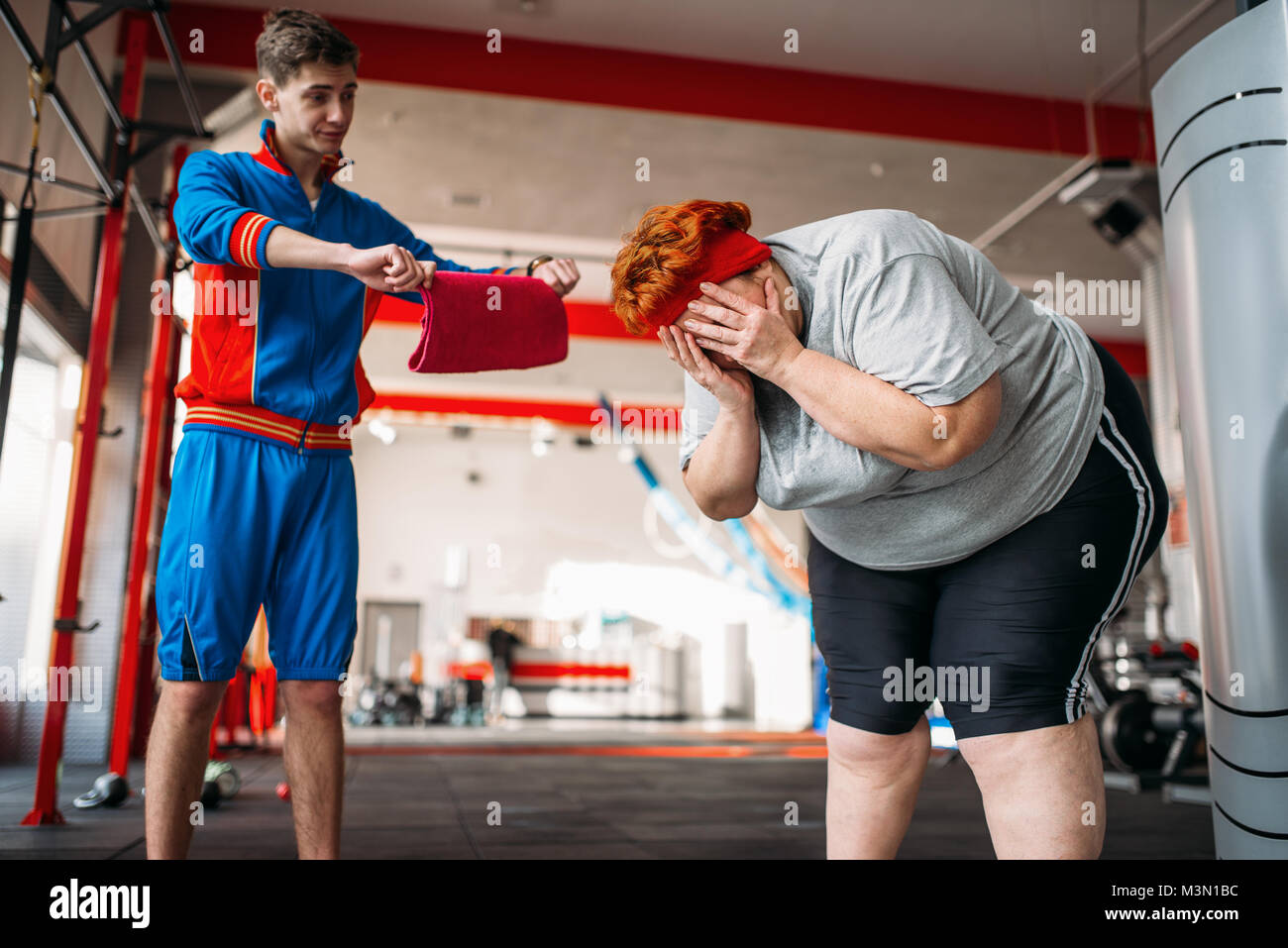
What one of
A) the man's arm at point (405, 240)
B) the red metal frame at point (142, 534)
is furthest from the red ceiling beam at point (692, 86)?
the man's arm at point (405, 240)

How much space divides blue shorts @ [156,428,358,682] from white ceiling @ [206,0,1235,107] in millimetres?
4093

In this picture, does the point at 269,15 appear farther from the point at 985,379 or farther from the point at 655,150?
the point at 655,150

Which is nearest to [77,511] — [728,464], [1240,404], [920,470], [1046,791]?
[728,464]

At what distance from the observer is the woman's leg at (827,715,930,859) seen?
123 cm

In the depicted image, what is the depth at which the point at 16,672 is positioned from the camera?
14.3 feet

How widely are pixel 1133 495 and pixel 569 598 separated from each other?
12780 mm

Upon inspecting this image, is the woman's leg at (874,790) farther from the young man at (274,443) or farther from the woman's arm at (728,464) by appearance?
the young man at (274,443)

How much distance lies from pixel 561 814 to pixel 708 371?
227cm

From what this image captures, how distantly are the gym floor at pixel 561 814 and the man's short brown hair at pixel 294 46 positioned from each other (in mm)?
1612

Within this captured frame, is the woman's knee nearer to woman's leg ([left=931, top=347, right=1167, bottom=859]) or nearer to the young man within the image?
woman's leg ([left=931, top=347, right=1167, bottom=859])

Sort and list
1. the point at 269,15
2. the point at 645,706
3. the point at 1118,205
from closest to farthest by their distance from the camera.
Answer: the point at 269,15, the point at 1118,205, the point at 645,706

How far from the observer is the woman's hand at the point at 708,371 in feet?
3.55

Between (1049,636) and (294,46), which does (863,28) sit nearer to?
(294,46)

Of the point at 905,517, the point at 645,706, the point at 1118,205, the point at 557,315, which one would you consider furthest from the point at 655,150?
the point at 645,706
